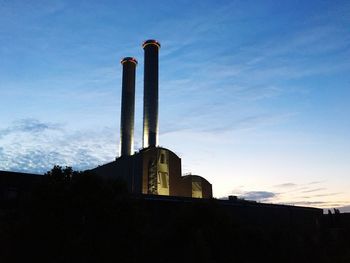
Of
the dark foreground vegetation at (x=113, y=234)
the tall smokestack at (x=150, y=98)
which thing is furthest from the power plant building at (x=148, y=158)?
the dark foreground vegetation at (x=113, y=234)

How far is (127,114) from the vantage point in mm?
91625

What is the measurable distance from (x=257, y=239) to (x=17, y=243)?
2254cm

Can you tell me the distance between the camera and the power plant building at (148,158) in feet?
243

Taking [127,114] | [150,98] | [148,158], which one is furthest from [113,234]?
[127,114]

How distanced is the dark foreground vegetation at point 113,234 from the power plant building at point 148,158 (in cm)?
3327

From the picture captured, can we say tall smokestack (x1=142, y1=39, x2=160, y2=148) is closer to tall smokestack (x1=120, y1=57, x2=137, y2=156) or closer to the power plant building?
the power plant building

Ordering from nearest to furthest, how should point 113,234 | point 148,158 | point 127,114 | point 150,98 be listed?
1. point 113,234
2. point 148,158
3. point 150,98
4. point 127,114

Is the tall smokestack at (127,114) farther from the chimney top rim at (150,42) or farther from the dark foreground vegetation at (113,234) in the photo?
the dark foreground vegetation at (113,234)

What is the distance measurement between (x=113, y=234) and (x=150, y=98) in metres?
56.2

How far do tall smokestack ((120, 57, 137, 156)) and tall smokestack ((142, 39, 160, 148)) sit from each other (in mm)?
7366

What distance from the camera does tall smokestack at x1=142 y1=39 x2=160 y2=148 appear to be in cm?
8356

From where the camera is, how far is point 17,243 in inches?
1238

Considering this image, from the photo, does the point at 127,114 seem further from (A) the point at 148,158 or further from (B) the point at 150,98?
(A) the point at 148,158

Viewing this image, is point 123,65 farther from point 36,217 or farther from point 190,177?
point 36,217
